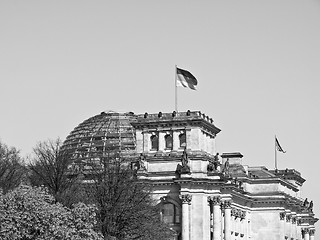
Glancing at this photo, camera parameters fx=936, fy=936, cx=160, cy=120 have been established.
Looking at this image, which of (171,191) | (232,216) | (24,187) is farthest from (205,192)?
(24,187)

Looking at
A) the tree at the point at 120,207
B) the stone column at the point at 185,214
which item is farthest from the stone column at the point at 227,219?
the tree at the point at 120,207

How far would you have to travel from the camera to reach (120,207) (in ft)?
336

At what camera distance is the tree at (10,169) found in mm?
110312

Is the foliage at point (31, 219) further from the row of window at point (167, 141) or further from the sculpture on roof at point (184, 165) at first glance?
the row of window at point (167, 141)

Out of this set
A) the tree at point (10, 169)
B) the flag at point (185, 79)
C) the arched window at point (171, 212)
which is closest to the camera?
the tree at point (10, 169)

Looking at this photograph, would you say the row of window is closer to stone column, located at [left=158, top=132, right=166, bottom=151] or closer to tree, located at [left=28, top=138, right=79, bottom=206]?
stone column, located at [left=158, top=132, right=166, bottom=151]

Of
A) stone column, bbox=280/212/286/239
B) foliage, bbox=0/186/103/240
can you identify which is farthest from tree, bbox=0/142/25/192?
stone column, bbox=280/212/286/239

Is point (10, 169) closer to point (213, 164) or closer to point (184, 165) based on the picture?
point (184, 165)

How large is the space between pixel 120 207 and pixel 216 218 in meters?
38.6

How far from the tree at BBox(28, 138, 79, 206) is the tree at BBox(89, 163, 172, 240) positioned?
3.14 metres

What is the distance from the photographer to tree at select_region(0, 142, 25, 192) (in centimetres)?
11031

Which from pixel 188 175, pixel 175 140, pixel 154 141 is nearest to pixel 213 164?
pixel 188 175

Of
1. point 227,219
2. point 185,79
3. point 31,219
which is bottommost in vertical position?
point 31,219

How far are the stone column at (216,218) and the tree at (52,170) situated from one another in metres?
30.8
